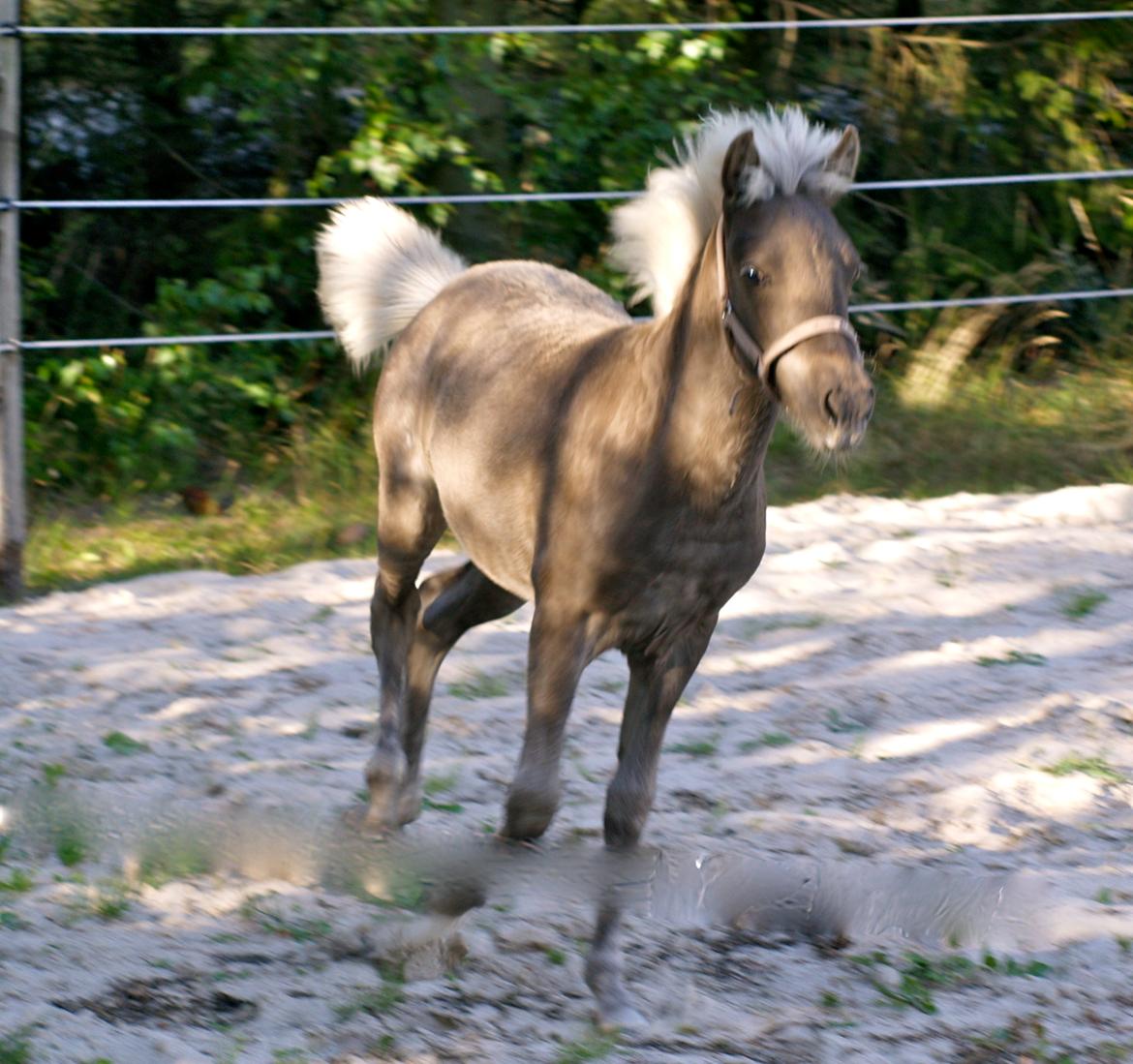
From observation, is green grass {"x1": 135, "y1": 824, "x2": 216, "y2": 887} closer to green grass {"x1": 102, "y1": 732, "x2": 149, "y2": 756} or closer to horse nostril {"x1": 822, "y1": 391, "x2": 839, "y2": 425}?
green grass {"x1": 102, "y1": 732, "x2": 149, "y2": 756}

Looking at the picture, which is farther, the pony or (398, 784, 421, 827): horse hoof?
(398, 784, 421, 827): horse hoof

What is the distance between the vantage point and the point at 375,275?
448 cm

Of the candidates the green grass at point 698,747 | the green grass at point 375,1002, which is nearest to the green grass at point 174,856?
the green grass at point 375,1002

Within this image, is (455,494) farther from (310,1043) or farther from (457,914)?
(310,1043)

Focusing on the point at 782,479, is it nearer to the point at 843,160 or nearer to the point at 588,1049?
the point at 843,160

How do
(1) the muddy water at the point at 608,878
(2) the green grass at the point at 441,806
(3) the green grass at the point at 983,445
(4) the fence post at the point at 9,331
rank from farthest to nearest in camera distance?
(3) the green grass at the point at 983,445
(4) the fence post at the point at 9,331
(2) the green grass at the point at 441,806
(1) the muddy water at the point at 608,878

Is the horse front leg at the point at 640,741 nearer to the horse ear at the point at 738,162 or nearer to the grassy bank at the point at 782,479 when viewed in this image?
the horse ear at the point at 738,162

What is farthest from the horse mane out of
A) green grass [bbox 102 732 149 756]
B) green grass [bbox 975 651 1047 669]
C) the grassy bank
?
the grassy bank

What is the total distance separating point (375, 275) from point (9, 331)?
2255 mm

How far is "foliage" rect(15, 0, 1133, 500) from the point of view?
791 cm

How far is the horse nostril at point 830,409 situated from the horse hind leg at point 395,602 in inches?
62.4

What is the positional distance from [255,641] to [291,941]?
2.11 meters

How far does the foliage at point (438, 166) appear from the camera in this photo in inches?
312

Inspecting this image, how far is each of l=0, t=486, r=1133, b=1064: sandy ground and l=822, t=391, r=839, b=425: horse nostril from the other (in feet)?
Answer: 3.96
